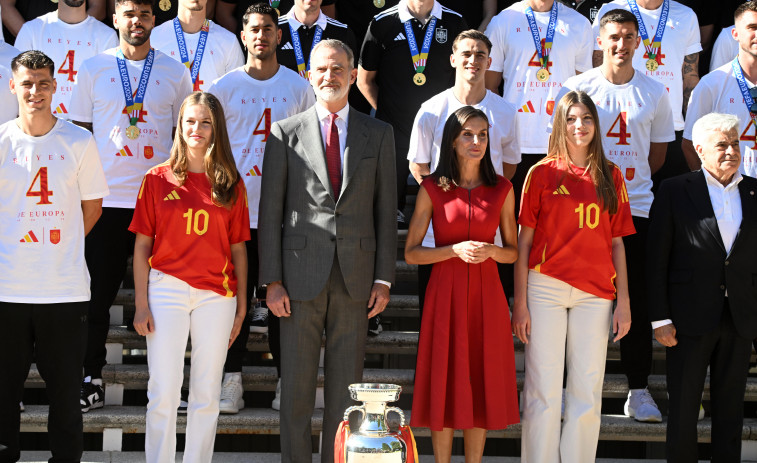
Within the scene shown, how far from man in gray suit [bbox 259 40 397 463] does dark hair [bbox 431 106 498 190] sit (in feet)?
0.91

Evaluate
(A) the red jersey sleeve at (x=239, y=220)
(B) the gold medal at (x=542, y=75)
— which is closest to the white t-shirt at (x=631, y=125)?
(B) the gold medal at (x=542, y=75)

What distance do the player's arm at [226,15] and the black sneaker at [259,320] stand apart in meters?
2.25

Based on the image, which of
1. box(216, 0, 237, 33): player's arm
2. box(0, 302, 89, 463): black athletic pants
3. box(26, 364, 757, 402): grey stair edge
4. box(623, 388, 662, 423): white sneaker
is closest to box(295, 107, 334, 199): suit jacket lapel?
box(0, 302, 89, 463): black athletic pants

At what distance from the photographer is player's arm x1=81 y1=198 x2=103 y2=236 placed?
4.45 metres

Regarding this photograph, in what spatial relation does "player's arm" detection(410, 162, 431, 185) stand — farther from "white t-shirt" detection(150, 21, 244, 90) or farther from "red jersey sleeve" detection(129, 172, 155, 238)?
"white t-shirt" detection(150, 21, 244, 90)

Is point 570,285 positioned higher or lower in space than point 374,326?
higher

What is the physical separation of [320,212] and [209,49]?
214cm

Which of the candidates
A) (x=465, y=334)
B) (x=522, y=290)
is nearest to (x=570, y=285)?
(x=522, y=290)

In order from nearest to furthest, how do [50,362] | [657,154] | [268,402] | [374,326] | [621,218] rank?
1. [50,362]
2. [621,218]
3. [657,154]
4. [268,402]
5. [374,326]

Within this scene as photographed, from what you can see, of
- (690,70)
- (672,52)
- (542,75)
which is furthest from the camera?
(690,70)

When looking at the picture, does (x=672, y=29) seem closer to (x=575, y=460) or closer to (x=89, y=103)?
(x=575, y=460)

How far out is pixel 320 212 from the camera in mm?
4344

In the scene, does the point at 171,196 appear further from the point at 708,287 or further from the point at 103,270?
the point at 708,287

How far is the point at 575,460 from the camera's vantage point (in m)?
4.38
